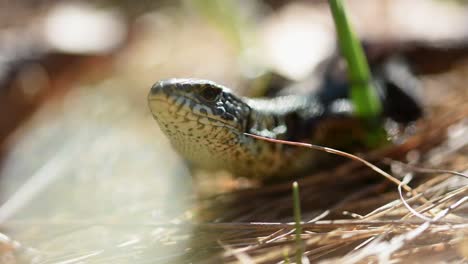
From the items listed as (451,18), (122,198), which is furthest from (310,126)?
(451,18)

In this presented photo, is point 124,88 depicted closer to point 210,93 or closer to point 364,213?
point 210,93

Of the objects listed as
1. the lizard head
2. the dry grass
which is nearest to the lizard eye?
the lizard head

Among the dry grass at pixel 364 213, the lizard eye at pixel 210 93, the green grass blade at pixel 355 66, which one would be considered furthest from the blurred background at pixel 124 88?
the green grass blade at pixel 355 66

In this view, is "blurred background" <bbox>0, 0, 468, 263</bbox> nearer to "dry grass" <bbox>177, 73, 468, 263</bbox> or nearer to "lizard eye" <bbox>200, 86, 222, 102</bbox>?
"dry grass" <bbox>177, 73, 468, 263</bbox>

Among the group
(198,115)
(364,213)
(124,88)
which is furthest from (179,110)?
(124,88)

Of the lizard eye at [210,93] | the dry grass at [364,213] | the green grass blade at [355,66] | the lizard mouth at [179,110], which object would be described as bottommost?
the dry grass at [364,213]

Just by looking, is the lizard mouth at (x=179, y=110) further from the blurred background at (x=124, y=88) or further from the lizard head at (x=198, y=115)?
the blurred background at (x=124, y=88)
